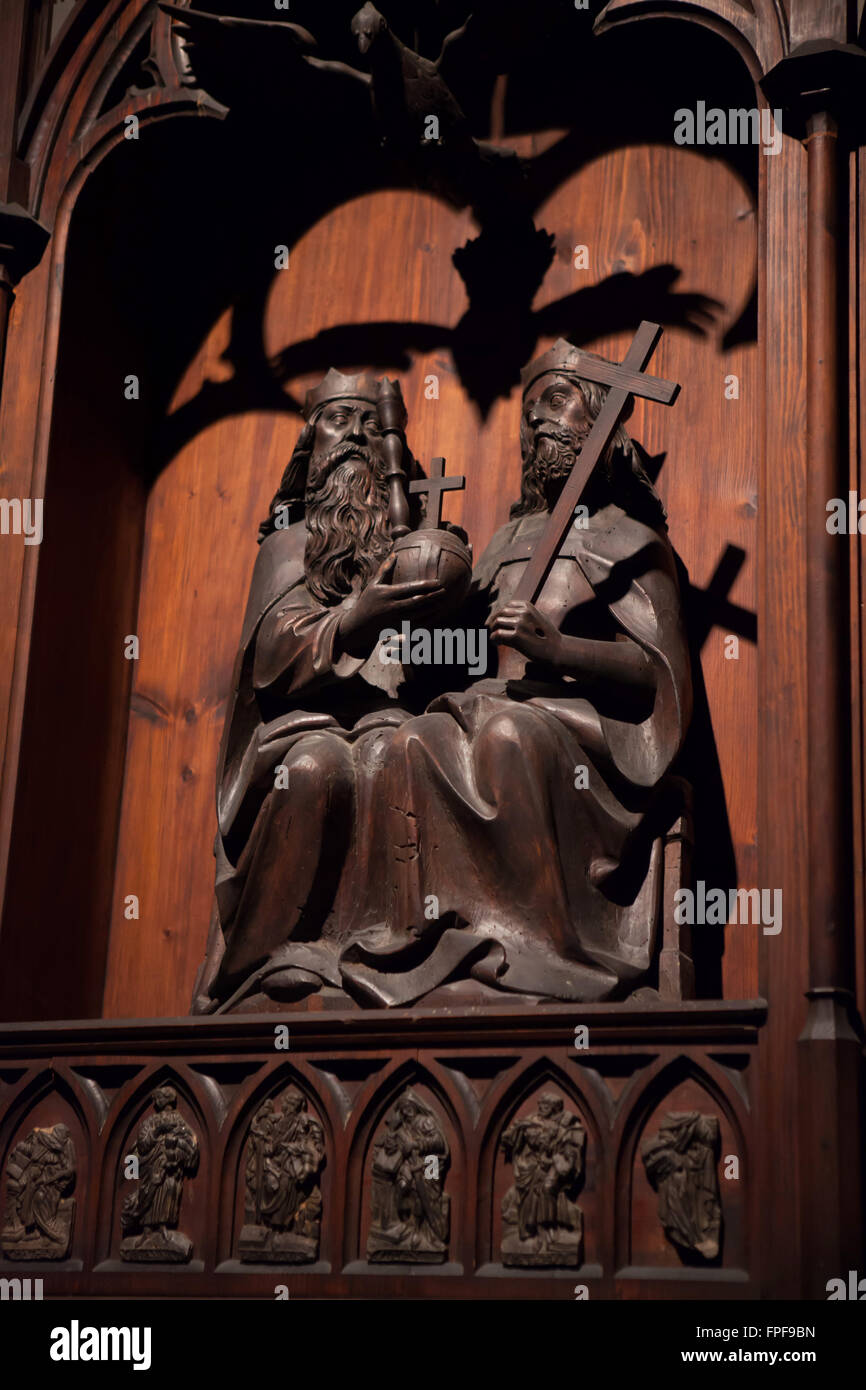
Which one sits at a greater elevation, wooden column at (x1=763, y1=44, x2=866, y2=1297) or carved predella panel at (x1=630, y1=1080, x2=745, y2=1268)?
wooden column at (x1=763, y1=44, x2=866, y2=1297)

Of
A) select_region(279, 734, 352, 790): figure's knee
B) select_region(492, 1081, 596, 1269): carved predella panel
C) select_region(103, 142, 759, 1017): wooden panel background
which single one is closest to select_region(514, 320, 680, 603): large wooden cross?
select_region(103, 142, 759, 1017): wooden panel background

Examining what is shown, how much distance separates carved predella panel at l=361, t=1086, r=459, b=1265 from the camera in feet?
12.5

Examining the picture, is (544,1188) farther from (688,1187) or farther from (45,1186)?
(45,1186)

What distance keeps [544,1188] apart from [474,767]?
89 cm

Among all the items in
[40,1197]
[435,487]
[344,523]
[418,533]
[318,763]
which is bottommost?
[40,1197]

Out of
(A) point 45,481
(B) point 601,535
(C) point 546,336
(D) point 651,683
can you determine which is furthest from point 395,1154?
(C) point 546,336

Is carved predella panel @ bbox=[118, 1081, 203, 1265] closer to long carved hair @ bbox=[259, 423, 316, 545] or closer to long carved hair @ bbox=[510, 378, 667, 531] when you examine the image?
long carved hair @ bbox=[259, 423, 316, 545]

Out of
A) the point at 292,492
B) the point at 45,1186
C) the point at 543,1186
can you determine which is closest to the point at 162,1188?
the point at 45,1186

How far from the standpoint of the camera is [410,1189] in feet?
12.6

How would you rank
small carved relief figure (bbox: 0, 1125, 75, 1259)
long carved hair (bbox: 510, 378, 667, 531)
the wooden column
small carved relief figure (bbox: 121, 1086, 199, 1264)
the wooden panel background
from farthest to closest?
1. the wooden panel background
2. long carved hair (bbox: 510, 378, 667, 531)
3. small carved relief figure (bbox: 0, 1125, 75, 1259)
4. small carved relief figure (bbox: 121, 1086, 199, 1264)
5. the wooden column

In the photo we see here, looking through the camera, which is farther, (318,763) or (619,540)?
(619,540)

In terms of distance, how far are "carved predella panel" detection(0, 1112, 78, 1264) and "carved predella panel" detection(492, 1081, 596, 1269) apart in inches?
36.5

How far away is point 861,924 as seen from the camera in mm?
3771

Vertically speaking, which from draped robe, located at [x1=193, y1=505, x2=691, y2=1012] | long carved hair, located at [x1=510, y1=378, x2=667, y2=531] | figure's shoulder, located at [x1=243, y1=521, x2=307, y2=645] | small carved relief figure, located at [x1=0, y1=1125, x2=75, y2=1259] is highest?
long carved hair, located at [x1=510, y1=378, x2=667, y2=531]
